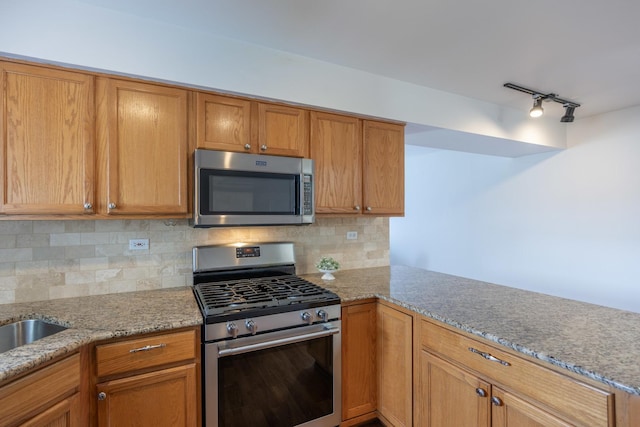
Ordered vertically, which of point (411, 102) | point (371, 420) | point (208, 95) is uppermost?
point (411, 102)

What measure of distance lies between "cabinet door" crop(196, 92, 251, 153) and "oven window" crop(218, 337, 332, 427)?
123 cm

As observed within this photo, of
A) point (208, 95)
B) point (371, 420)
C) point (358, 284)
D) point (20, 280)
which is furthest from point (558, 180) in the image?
point (20, 280)

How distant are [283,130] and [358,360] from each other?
158 centimetres

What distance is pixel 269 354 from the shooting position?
1.70 metres

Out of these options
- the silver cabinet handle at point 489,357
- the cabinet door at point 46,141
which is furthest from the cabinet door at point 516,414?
the cabinet door at point 46,141

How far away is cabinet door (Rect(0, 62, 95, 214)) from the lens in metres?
1.50

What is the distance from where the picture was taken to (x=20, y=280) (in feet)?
5.78

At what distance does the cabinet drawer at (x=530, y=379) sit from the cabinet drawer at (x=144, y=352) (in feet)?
4.09

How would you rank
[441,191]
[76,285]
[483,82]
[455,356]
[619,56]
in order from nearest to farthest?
[455,356]
[76,285]
[619,56]
[483,82]
[441,191]

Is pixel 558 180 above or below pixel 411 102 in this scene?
below

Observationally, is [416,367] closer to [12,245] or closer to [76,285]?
[76,285]

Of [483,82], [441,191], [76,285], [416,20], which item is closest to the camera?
[416,20]

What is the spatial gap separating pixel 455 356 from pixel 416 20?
1.75 m

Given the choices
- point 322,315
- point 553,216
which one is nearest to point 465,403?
point 322,315
